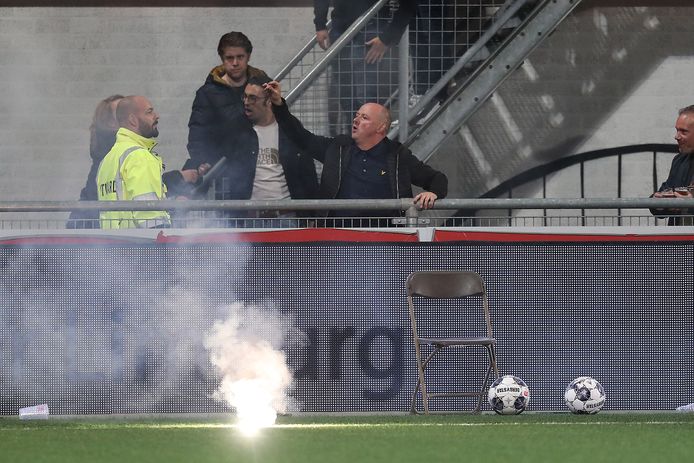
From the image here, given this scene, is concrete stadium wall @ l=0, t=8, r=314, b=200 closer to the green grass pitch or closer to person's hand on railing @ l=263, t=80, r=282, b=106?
person's hand on railing @ l=263, t=80, r=282, b=106

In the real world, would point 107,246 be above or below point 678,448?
above

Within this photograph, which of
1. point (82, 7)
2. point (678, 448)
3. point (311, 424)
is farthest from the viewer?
point (82, 7)

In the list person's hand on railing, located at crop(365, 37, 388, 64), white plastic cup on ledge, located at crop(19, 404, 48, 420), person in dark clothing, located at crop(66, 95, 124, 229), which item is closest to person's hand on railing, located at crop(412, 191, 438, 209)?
white plastic cup on ledge, located at crop(19, 404, 48, 420)

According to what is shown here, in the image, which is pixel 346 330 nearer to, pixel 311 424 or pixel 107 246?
pixel 311 424

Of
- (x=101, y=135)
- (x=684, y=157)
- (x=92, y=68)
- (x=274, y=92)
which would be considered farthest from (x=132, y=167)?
(x=92, y=68)

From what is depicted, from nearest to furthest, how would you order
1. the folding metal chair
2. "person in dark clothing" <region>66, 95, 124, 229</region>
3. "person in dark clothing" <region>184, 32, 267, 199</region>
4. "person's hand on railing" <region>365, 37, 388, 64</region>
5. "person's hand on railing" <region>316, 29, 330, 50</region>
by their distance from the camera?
the folding metal chair, "person in dark clothing" <region>66, 95, 124, 229</region>, "person in dark clothing" <region>184, 32, 267, 199</region>, "person's hand on railing" <region>365, 37, 388, 64</region>, "person's hand on railing" <region>316, 29, 330, 50</region>

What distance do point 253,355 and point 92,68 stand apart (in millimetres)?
7567

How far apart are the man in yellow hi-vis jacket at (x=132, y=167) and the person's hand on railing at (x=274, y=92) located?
1217 millimetres

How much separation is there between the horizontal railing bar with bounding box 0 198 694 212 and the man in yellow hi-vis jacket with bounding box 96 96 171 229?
0.46 m

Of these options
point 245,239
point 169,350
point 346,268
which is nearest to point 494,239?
point 346,268

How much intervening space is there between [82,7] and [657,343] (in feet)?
28.9

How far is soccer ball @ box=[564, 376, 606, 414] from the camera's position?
30.1 ft

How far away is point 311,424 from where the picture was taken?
8.66m

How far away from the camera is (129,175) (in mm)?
10227
